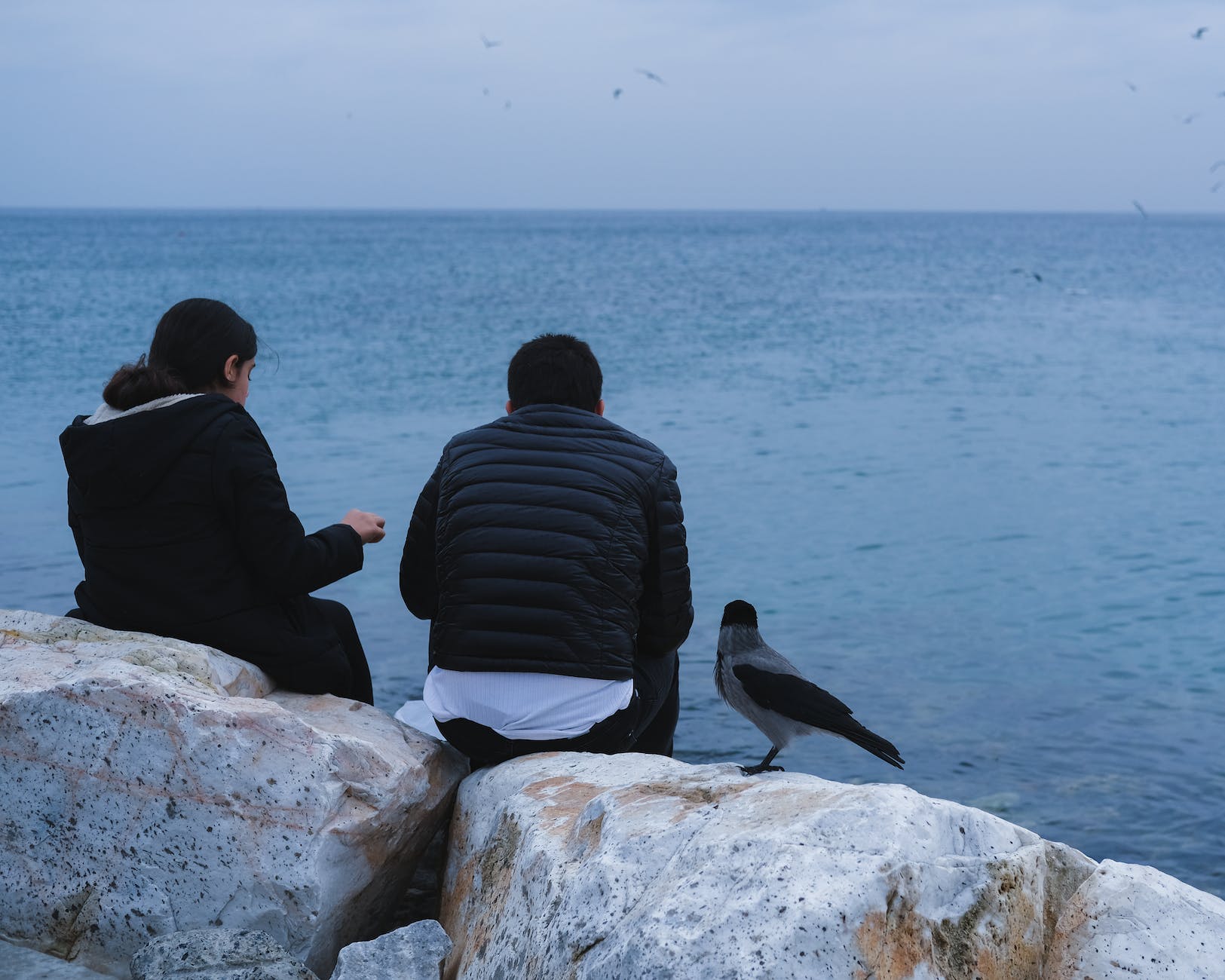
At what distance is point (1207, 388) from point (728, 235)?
108 metres

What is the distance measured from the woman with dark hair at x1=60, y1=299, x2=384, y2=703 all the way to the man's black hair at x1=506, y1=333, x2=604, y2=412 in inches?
29.4

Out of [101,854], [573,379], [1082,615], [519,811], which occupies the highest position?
[573,379]

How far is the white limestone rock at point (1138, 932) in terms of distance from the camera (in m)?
2.86

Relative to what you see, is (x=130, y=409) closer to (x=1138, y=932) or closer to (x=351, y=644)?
(x=351, y=644)

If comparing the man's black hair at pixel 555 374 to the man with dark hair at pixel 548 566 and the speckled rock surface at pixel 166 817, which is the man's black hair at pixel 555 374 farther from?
the speckled rock surface at pixel 166 817

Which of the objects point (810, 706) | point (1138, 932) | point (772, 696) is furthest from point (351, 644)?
point (1138, 932)

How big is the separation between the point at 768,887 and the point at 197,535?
2321mm

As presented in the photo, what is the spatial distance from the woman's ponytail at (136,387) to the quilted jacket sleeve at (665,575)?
1648 millimetres

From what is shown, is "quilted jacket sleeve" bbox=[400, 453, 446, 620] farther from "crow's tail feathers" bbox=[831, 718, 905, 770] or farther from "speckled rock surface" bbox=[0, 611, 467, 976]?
"crow's tail feathers" bbox=[831, 718, 905, 770]

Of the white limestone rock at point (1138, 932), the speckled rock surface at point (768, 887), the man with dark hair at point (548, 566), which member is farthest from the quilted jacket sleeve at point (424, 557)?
the white limestone rock at point (1138, 932)

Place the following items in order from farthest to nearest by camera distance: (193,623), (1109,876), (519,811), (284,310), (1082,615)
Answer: (284,310)
(1082,615)
(193,623)
(519,811)
(1109,876)

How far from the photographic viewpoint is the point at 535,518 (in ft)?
12.9

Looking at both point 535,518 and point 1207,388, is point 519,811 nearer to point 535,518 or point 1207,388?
point 535,518

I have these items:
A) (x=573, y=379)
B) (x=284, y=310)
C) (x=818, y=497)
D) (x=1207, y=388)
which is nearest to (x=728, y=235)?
(x=284, y=310)
